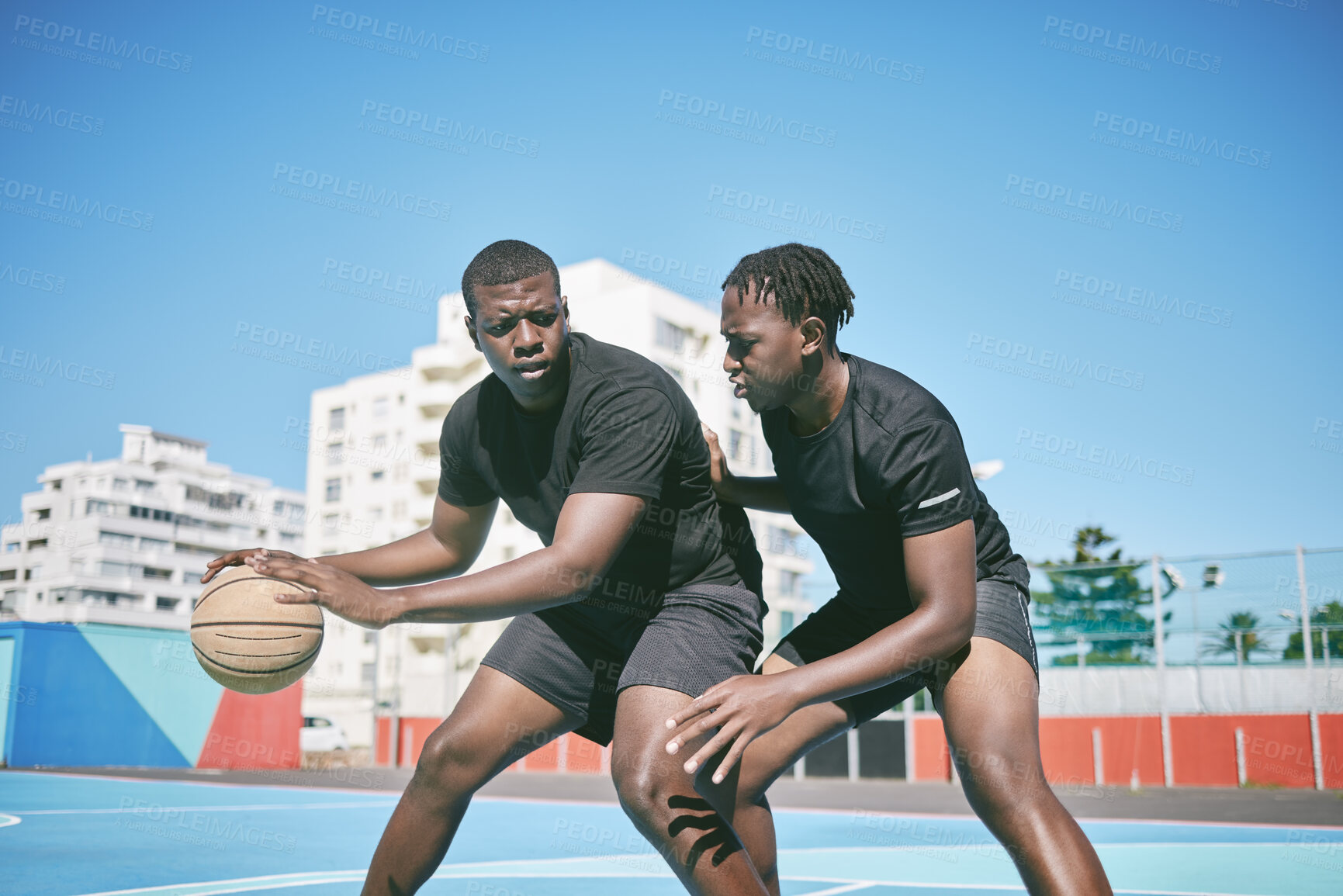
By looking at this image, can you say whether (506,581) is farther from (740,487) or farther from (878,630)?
(878,630)

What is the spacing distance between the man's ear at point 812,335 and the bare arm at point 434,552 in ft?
4.71

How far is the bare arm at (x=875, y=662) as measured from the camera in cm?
281

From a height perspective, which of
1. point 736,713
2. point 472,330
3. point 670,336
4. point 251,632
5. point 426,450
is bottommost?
point 736,713

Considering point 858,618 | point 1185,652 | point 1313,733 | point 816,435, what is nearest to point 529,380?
point 816,435

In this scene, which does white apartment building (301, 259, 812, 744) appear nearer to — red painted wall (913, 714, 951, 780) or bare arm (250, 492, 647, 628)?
red painted wall (913, 714, 951, 780)

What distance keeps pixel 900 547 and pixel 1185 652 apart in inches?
647

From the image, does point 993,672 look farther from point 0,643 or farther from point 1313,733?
point 0,643

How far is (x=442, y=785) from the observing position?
364cm

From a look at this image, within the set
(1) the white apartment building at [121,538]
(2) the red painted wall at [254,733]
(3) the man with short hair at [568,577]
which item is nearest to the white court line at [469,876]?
(3) the man with short hair at [568,577]

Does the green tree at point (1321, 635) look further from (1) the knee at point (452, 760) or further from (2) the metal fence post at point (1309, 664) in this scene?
(1) the knee at point (452, 760)

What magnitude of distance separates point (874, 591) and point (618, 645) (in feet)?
2.85

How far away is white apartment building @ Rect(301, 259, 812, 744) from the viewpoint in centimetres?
4766

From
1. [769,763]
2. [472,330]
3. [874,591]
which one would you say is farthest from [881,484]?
[472,330]

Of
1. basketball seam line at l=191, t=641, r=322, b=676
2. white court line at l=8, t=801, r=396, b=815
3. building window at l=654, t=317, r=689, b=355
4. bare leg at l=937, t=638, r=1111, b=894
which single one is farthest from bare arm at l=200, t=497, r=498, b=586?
building window at l=654, t=317, r=689, b=355
